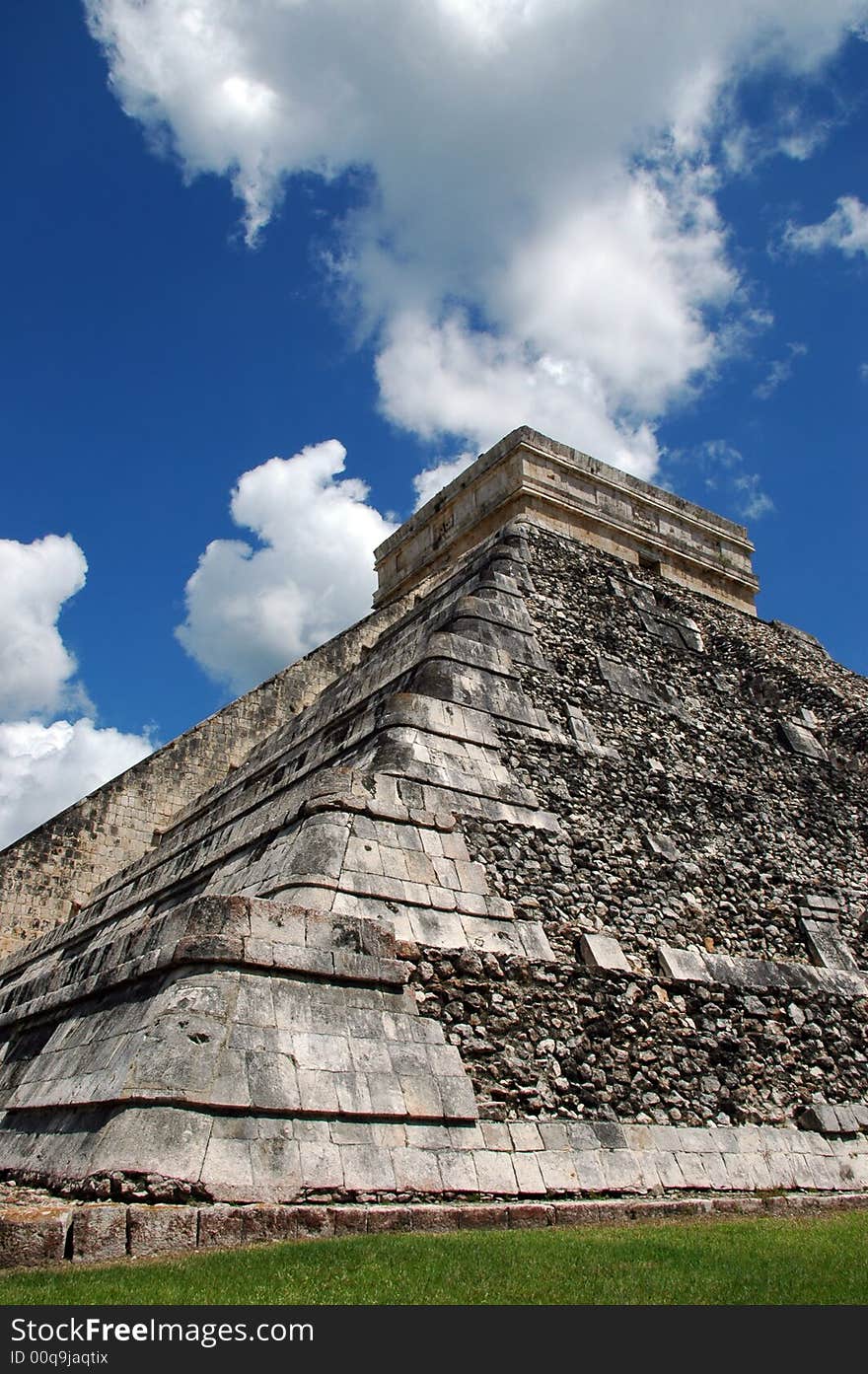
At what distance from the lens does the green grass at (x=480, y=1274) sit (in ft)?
12.6

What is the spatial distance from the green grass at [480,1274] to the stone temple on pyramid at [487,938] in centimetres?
46

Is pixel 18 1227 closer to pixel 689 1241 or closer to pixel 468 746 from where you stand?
pixel 689 1241

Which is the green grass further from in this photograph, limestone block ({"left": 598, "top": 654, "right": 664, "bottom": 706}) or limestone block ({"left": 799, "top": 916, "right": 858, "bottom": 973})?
limestone block ({"left": 598, "top": 654, "right": 664, "bottom": 706})

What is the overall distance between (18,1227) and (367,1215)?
177cm

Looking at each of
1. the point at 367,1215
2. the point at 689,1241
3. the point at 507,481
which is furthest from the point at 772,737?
the point at 367,1215

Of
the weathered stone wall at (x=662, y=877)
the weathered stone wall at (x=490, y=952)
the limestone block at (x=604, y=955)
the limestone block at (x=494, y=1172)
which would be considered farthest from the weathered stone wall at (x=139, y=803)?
the limestone block at (x=494, y=1172)

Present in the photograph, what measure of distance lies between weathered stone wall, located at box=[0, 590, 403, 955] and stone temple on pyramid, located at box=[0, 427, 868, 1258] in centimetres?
7

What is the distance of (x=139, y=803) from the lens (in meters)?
15.5

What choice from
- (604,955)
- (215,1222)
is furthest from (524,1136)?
(215,1222)

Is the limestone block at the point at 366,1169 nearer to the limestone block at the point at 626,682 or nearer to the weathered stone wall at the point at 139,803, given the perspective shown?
the limestone block at the point at 626,682

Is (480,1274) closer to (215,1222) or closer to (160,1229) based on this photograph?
(215,1222)

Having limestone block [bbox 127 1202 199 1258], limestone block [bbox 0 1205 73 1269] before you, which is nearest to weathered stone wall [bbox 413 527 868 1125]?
limestone block [bbox 127 1202 199 1258]

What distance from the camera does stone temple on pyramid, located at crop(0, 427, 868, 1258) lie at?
18.7 feet
